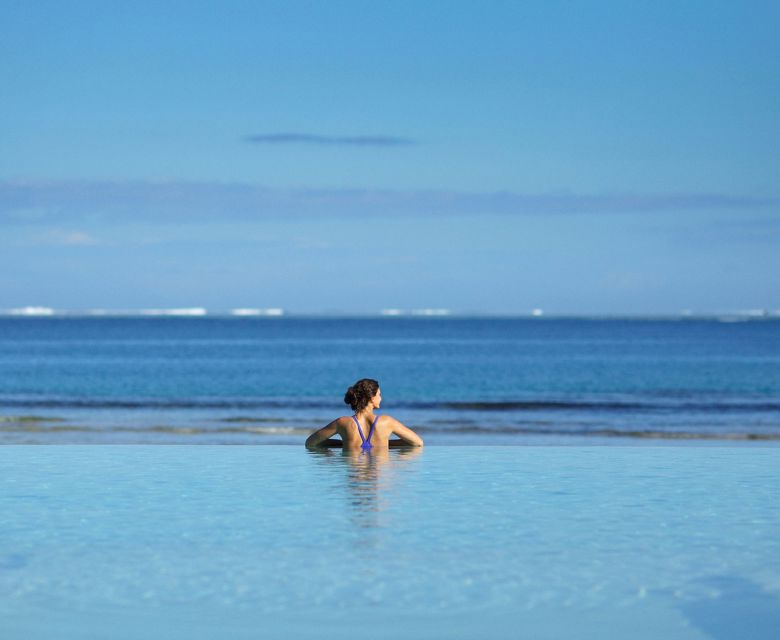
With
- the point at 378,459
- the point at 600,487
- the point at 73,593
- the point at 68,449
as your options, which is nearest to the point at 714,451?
the point at 600,487

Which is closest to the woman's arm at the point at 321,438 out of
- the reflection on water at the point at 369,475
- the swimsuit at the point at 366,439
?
the reflection on water at the point at 369,475

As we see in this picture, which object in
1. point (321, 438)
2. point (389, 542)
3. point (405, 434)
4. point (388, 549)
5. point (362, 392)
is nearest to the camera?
point (388, 549)

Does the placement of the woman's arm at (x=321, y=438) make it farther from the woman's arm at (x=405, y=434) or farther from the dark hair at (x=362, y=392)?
the dark hair at (x=362, y=392)

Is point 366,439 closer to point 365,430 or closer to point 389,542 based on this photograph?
point 365,430

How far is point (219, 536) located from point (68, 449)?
26.2 ft

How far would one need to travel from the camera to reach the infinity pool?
7.01 metres

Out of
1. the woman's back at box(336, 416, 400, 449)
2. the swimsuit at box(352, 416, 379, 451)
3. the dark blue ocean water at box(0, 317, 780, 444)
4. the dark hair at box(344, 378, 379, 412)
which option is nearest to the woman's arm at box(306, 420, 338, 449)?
the woman's back at box(336, 416, 400, 449)

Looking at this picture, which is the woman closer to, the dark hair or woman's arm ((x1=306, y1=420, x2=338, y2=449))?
woman's arm ((x1=306, y1=420, x2=338, y2=449))

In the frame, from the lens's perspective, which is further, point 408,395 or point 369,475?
point 408,395

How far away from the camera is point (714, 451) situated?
16625mm

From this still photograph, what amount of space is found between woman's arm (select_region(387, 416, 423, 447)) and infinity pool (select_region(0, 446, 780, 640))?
252mm

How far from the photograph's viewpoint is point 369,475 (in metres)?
13.2

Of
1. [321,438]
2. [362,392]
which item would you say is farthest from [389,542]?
[321,438]

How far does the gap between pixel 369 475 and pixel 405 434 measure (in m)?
1.72
